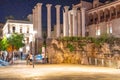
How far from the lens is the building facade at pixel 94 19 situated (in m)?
59.6

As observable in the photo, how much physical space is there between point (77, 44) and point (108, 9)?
3232 cm

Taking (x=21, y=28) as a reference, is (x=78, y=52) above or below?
below

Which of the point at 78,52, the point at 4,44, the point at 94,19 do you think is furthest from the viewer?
the point at 94,19

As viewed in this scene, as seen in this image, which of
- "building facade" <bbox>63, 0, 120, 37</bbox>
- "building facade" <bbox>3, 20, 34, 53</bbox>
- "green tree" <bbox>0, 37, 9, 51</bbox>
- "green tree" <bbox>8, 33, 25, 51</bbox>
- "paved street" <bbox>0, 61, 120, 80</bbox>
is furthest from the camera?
"building facade" <bbox>3, 20, 34, 53</bbox>

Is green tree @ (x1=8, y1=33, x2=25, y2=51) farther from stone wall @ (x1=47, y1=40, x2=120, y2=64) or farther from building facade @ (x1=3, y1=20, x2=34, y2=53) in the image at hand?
stone wall @ (x1=47, y1=40, x2=120, y2=64)

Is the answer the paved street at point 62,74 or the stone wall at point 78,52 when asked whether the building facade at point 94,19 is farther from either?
the paved street at point 62,74

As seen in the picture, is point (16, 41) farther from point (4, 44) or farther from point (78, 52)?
point (78, 52)

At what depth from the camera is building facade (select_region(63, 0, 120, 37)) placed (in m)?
59.6

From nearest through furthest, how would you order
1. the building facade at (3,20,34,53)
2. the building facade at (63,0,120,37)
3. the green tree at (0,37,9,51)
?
the building facade at (63,0,120,37) < the green tree at (0,37,9,51) < the building facade at (3,20,34,53)

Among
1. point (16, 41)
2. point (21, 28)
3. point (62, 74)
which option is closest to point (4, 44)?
point (16, 41)

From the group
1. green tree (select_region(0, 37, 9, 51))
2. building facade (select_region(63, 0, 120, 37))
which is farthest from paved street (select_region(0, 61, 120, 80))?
green tree (select_region(0, 37, 9, 51))

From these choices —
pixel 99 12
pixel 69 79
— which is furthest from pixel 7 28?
pixel 69 79

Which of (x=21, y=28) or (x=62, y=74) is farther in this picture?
(x=21, y=28)

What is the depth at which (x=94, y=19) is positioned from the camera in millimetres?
71188
